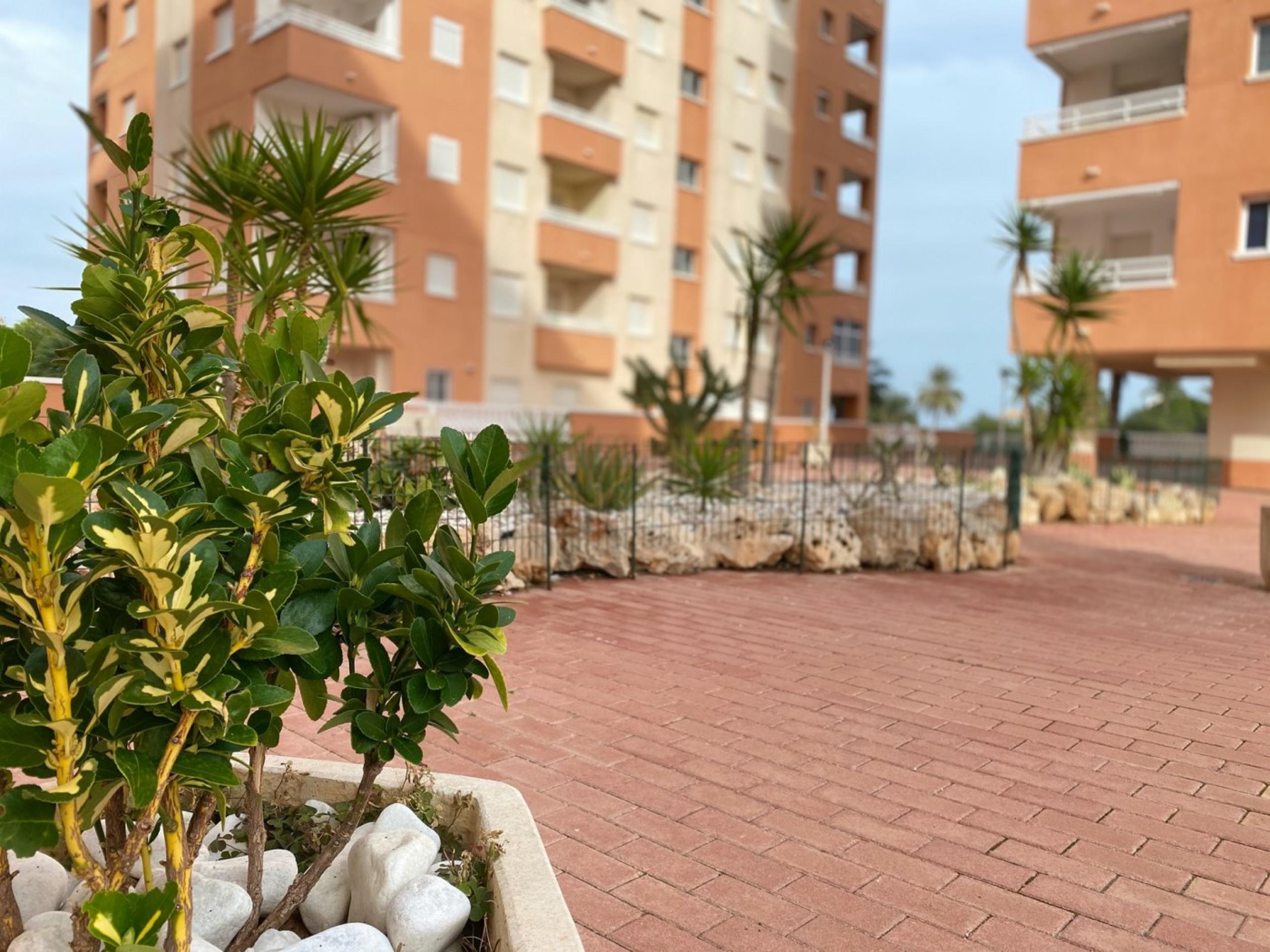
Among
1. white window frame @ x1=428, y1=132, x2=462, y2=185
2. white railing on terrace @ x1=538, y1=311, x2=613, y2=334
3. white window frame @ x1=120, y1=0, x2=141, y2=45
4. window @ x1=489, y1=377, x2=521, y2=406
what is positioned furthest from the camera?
white railing on terrace @ x1=538, y1=311, x2=613, y2=334

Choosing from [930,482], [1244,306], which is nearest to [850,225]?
[1244,306]

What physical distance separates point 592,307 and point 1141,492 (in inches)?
724

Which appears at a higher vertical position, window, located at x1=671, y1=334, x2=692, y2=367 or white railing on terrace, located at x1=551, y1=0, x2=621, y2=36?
white railing on terrace, located at x1=551, y1=0, x2=621, y2=36

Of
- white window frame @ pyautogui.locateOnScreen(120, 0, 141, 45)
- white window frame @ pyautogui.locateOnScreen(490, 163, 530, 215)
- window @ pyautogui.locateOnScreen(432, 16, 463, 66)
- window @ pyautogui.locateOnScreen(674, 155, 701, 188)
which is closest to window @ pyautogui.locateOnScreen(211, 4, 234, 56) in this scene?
white window frame @ pyautogui.locateOnScreen(120, 0, 141, 45)

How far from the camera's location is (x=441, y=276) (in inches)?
1056

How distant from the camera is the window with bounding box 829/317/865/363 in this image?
41594 millimetres

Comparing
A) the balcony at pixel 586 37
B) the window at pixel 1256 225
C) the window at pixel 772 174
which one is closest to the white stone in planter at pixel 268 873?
the window at pixel 1256 225

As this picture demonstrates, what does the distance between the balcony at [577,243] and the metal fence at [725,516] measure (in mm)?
18875

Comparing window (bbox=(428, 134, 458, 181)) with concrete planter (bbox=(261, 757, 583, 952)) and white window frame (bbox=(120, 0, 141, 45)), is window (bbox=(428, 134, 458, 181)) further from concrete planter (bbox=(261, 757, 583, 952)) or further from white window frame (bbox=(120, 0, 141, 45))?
concrete planter (bbox=(261, 757, 583, 952))

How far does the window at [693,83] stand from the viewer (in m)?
35.1

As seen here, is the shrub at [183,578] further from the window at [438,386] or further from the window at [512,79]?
the window at [512,79]

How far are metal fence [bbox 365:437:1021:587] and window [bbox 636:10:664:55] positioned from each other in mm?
25163

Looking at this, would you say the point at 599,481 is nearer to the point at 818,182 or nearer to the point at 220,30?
the point at 220,30

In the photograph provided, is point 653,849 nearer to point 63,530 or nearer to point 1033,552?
point 63,530
